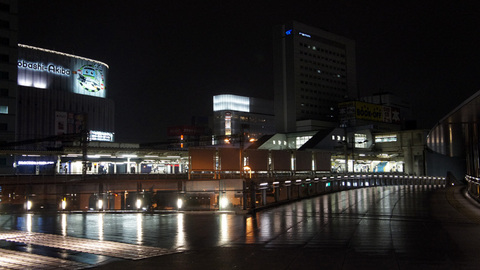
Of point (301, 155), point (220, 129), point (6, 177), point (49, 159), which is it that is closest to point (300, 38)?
point (220, 129)

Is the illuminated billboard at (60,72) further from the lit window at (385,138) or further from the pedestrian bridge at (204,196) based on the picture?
the lit window at (385,138)

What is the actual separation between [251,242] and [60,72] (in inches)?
4749

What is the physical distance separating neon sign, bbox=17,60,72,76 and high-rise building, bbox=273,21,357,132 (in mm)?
76457

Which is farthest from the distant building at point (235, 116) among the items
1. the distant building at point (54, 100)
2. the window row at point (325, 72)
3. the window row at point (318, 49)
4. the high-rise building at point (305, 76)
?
the distant building at point (54, 100)

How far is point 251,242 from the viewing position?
35.5 ft

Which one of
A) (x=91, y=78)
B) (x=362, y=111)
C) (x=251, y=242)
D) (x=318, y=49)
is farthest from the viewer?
(x=318, y=49)

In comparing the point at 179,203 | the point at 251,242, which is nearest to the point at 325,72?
the point at 179,203

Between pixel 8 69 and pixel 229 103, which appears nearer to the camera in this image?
pixel 8 69

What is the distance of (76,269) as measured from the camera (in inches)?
321

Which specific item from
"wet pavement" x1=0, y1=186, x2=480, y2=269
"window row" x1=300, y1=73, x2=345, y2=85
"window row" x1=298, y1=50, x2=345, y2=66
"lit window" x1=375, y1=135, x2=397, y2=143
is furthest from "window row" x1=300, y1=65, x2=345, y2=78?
"wet pavement" x1=0, y1=186, x2=480, y2=269

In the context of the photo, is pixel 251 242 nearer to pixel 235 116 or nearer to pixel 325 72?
pixel 235 116

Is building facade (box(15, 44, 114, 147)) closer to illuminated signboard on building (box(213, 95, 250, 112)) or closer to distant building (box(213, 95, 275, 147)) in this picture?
distant building (box(213, 95, 275, 147))

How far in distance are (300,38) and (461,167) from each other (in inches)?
3285

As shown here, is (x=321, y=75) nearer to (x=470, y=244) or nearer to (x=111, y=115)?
(x=111, y=115)
